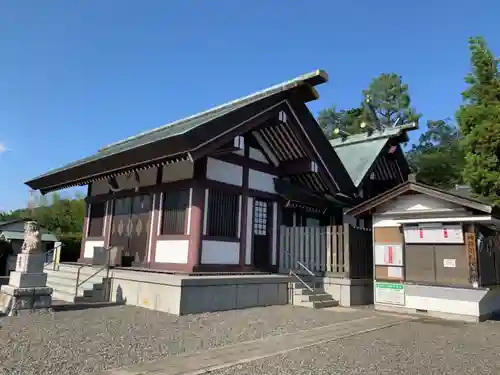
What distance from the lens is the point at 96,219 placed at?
1498 centimetres

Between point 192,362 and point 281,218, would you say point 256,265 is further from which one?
point 192,362

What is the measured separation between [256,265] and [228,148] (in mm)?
3947

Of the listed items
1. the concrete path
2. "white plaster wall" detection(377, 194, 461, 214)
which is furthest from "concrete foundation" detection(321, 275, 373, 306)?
the concrete path

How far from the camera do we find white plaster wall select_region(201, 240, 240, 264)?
35.2 ft

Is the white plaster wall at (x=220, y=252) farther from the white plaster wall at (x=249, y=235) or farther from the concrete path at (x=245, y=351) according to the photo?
the concrete path at (x=245, y=351)

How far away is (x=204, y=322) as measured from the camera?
8.09 metres

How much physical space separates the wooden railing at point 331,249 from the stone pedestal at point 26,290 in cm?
713

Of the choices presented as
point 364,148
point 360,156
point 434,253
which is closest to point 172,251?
point 434,253

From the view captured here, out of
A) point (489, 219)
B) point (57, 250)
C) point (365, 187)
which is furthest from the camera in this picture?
point (365, 187)

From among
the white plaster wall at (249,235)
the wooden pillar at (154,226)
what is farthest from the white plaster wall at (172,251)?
the white plaster wall at (249,235)

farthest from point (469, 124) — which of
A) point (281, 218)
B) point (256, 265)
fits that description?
point (256, 265)

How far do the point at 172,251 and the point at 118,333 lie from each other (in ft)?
14.4

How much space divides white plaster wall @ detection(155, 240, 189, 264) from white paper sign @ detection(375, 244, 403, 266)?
216 inches

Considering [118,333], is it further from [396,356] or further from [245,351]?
[396,356]
